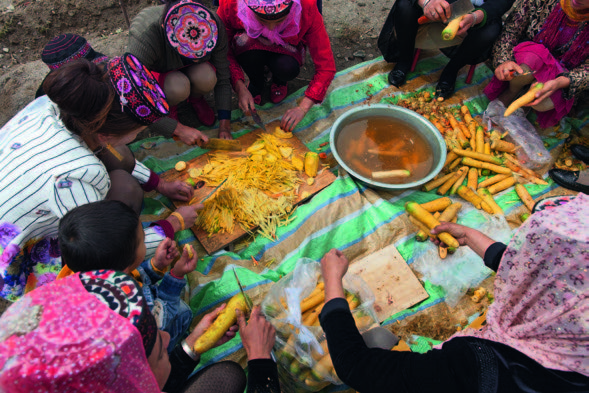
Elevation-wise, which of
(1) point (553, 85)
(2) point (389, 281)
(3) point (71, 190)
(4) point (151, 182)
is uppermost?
(3) point (71, 190)

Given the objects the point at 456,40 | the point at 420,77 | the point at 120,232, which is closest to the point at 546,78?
the point at 456,40

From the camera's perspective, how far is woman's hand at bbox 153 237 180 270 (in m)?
2.22

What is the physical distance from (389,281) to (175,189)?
6.34 feet

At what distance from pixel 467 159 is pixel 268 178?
2021 mm

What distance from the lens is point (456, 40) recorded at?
3.92 metres

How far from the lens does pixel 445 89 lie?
13.6 ft

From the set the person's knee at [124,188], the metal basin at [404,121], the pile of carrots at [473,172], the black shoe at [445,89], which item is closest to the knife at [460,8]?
the black shoe at [445,89]

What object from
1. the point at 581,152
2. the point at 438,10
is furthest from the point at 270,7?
the point at 581,152

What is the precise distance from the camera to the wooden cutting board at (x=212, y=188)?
2.85 metres

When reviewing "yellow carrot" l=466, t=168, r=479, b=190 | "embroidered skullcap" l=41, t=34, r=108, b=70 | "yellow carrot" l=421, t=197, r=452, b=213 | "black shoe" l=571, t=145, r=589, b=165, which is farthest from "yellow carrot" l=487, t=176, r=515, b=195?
"embroidered skullcap" l=41, t=34, r=108, b=70

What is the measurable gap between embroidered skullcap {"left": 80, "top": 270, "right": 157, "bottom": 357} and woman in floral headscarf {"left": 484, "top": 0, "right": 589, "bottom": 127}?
12.5 feet

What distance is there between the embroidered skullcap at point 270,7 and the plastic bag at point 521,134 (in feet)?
8.59

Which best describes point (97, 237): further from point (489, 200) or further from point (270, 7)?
point (489, 200)

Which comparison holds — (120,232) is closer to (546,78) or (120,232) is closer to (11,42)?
(546,78)
